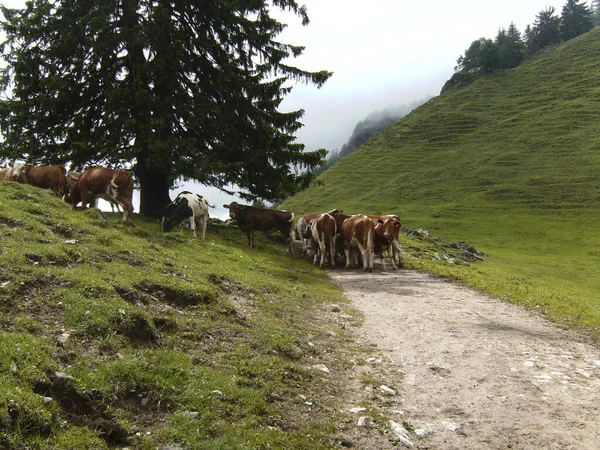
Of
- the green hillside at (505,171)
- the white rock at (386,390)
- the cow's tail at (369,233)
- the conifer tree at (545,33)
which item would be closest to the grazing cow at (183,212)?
the cow's tail at (369,233)

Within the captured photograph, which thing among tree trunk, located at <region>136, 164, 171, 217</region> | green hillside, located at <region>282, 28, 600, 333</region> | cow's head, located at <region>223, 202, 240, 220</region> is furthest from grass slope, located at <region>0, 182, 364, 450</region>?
cow's head, located at <region>223, 202, 240, 220</region>

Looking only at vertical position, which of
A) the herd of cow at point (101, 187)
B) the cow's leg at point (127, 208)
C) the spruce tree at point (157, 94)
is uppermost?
the spruce tree at point (157, 94)

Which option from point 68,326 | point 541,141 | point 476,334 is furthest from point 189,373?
point 541,141

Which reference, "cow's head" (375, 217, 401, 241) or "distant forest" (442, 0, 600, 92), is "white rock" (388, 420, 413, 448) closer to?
"cow's head" (375, 217, 401, 241)

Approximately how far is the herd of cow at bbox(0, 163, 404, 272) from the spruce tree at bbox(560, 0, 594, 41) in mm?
179557

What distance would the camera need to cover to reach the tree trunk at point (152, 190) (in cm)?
2278

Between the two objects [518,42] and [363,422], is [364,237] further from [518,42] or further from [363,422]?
[518,42]

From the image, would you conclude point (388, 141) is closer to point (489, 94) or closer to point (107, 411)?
point (489, 94)

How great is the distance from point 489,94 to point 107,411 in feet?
444

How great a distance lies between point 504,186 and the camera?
78.1m

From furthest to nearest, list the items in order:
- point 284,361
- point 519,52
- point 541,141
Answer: point 519,52 → point 541,141 → point 284,361

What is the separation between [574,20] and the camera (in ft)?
538

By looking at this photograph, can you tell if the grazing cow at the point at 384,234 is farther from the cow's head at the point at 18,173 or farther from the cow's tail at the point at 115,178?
the cow's head at the point at 18,173

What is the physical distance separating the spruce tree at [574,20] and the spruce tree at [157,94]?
17702 cm
